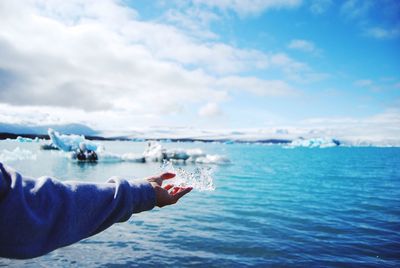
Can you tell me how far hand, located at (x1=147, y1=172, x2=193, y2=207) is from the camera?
6.13ft

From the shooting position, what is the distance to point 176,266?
701cm

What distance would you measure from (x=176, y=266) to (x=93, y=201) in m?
6.22

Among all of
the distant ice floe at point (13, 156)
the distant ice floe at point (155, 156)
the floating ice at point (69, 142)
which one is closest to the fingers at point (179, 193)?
the distant ice floe at point (155, 156)

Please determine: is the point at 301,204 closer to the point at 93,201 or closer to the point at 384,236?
the point at 384,236

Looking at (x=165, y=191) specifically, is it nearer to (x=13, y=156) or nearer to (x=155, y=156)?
(x=155, y=156)

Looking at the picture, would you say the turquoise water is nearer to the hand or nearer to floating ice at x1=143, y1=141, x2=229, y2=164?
the hand

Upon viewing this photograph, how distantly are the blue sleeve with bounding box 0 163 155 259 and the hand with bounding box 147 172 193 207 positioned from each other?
0.24 meters

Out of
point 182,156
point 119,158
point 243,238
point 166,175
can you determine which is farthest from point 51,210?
point 119,158

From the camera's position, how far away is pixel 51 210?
1312mm

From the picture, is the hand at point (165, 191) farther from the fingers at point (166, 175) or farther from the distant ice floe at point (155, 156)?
the distant ice floe at point (155, 156)

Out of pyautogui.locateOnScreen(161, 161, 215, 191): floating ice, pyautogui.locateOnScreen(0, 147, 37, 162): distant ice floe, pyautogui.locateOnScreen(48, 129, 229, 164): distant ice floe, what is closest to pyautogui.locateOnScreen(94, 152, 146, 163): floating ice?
pyautogui.locateOnScreen(48, 129, 229, 164): distant ice floe

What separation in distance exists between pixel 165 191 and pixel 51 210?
2.44 ft

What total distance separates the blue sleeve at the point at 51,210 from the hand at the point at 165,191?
236 mm

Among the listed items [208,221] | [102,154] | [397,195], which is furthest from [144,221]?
[102,154]
